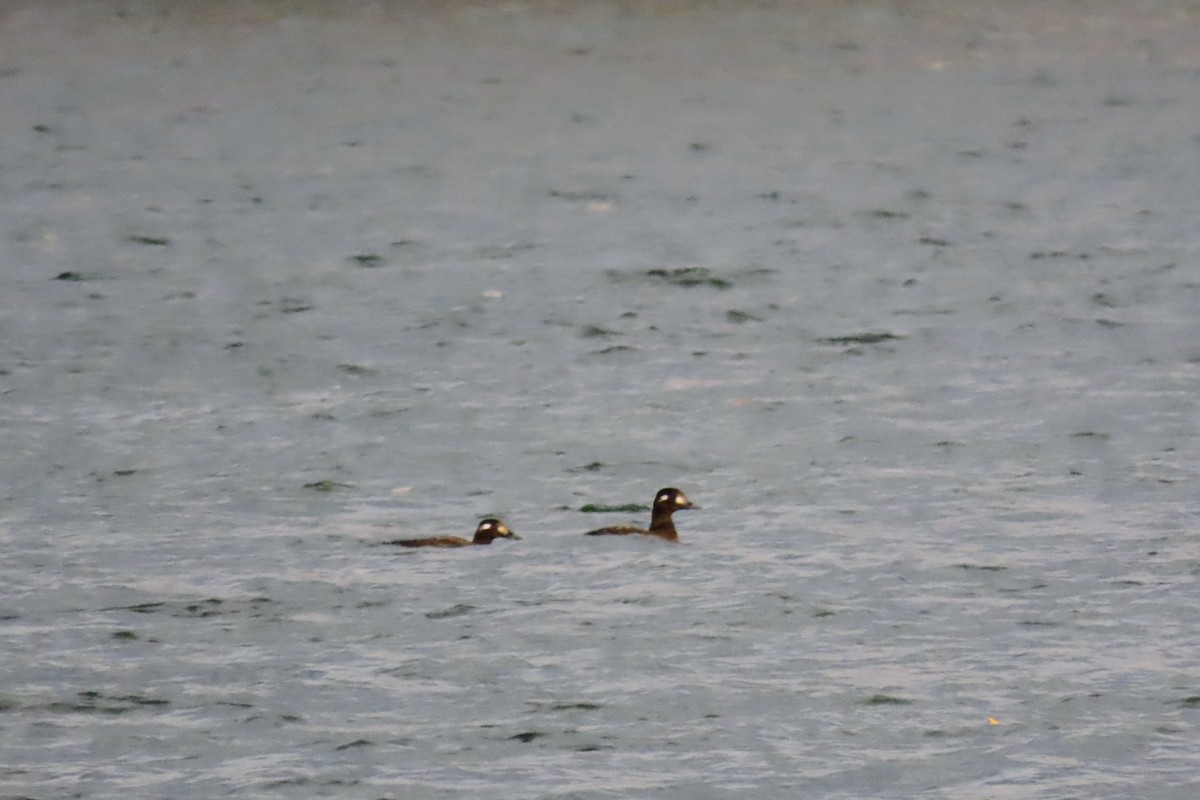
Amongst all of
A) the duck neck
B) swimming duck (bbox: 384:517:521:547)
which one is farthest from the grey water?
the duck neck

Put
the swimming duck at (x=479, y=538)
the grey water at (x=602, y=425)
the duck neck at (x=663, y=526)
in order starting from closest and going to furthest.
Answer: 1. the grey water at (x=602, y=425)
2. the swimming duck at (x=479, y=538)
3. the duck neck at (x=663, y=526)

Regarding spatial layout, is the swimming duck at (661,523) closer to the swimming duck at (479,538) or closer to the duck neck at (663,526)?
the duck neck at (663,526)

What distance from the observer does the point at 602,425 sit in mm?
18453

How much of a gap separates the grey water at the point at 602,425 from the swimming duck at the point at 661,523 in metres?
0.23

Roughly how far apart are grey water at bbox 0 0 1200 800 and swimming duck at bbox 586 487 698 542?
226 mm

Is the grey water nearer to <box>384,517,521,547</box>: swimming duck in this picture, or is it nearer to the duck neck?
<box>384,517,521,547</box>: swimming duck

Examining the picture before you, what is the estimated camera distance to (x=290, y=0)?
4056 cm

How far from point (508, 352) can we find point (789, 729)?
825 centimetres

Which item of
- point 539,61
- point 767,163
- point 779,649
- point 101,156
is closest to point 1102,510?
point 779,649

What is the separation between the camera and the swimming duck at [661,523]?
1562 cm

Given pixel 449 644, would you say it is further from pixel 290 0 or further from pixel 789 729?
pixel 290 0

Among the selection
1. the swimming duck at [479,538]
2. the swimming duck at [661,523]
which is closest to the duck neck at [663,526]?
the swimming duck at [661,523]

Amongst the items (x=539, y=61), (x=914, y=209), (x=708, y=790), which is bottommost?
(x=708, y=790)

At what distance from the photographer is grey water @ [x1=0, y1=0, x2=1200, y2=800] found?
1277cm
